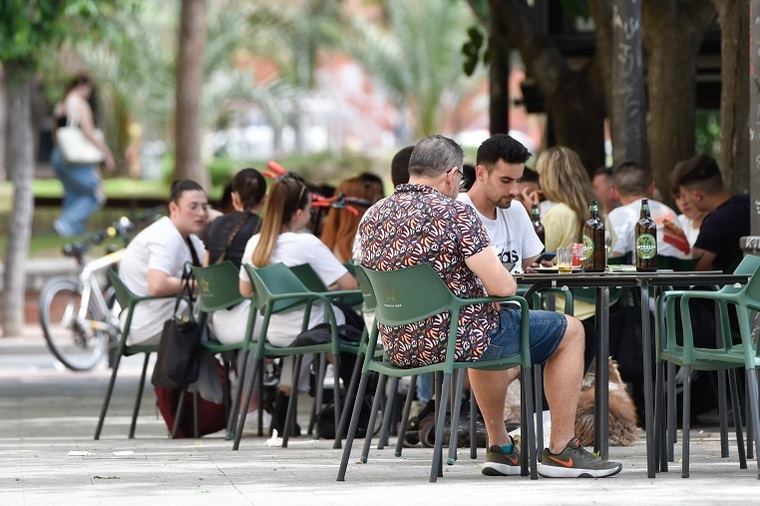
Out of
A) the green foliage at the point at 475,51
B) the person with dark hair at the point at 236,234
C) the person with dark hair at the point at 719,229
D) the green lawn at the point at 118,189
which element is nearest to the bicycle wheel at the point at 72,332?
the green foliage at the point at 475,51

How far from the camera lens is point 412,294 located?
8430mm

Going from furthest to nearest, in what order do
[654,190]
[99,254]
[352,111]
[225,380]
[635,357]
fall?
[352,111] < [99,254] < [654,190] < [225,380] < [635,357]

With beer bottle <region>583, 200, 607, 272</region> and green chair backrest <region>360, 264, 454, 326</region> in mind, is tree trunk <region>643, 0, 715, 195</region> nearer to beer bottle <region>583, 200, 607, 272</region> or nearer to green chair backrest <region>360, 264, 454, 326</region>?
beer bottle <region>583, 200, 607, 272</region>

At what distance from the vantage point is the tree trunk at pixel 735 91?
12.7 m

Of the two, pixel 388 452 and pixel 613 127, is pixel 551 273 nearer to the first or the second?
pixel 388 452

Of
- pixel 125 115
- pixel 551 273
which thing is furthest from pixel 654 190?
pixel 125 115

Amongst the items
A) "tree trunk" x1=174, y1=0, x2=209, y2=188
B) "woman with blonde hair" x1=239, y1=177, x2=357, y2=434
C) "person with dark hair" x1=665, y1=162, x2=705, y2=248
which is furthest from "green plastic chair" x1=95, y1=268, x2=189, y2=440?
"tree trunk" x1=174, y1=0, x2=209, y2=188

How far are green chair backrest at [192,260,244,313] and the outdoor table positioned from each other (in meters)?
2.82

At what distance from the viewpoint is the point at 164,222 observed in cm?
1226

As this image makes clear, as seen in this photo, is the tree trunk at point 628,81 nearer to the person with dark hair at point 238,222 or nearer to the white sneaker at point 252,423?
the person with dark hair at point 238,222

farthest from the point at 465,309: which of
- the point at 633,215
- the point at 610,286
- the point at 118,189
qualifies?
the point at 118,189

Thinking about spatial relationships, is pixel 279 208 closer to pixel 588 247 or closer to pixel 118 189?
pixel 588 247

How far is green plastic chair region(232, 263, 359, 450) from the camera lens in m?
10.6

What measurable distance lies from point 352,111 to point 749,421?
51.0 metres
